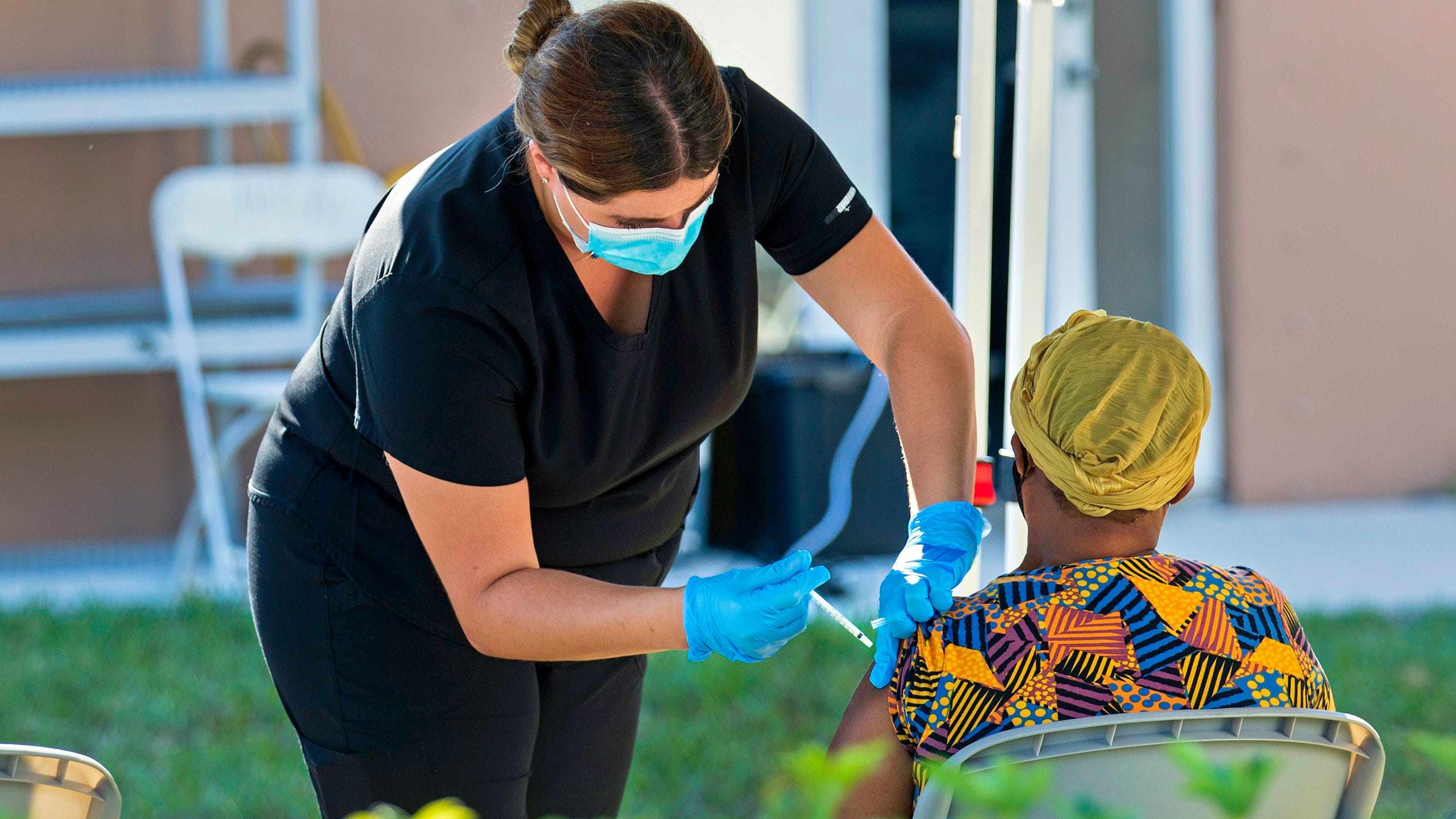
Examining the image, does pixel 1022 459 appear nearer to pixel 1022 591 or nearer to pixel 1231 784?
pixel 1022 591

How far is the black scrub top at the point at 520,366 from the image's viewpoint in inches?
44.9

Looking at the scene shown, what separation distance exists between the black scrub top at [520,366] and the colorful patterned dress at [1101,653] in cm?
38

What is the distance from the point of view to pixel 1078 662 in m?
1.07

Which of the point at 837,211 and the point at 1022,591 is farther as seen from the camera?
the point at 837,211

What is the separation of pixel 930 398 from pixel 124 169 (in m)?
3.09

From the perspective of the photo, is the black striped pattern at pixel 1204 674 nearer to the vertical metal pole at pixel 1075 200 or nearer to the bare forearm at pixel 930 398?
the bare forearm at pixel 930 398

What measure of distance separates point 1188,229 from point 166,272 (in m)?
2.85

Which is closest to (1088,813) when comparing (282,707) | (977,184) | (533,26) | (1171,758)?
(1171,758)

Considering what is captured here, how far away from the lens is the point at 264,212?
3211mm

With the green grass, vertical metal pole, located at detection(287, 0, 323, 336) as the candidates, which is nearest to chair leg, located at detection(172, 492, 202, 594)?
the green grass

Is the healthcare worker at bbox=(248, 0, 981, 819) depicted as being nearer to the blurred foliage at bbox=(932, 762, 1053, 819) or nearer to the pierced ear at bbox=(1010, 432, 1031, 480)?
the pierced ear at bbox=(1010, 432, 1031, 480)

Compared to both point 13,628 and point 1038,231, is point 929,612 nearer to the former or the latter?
point 1038,231

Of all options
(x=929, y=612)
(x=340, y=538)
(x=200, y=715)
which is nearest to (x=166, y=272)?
(x=200, y=715)

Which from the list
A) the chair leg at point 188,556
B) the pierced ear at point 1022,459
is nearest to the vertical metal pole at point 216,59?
the chair leg at point 188,556
